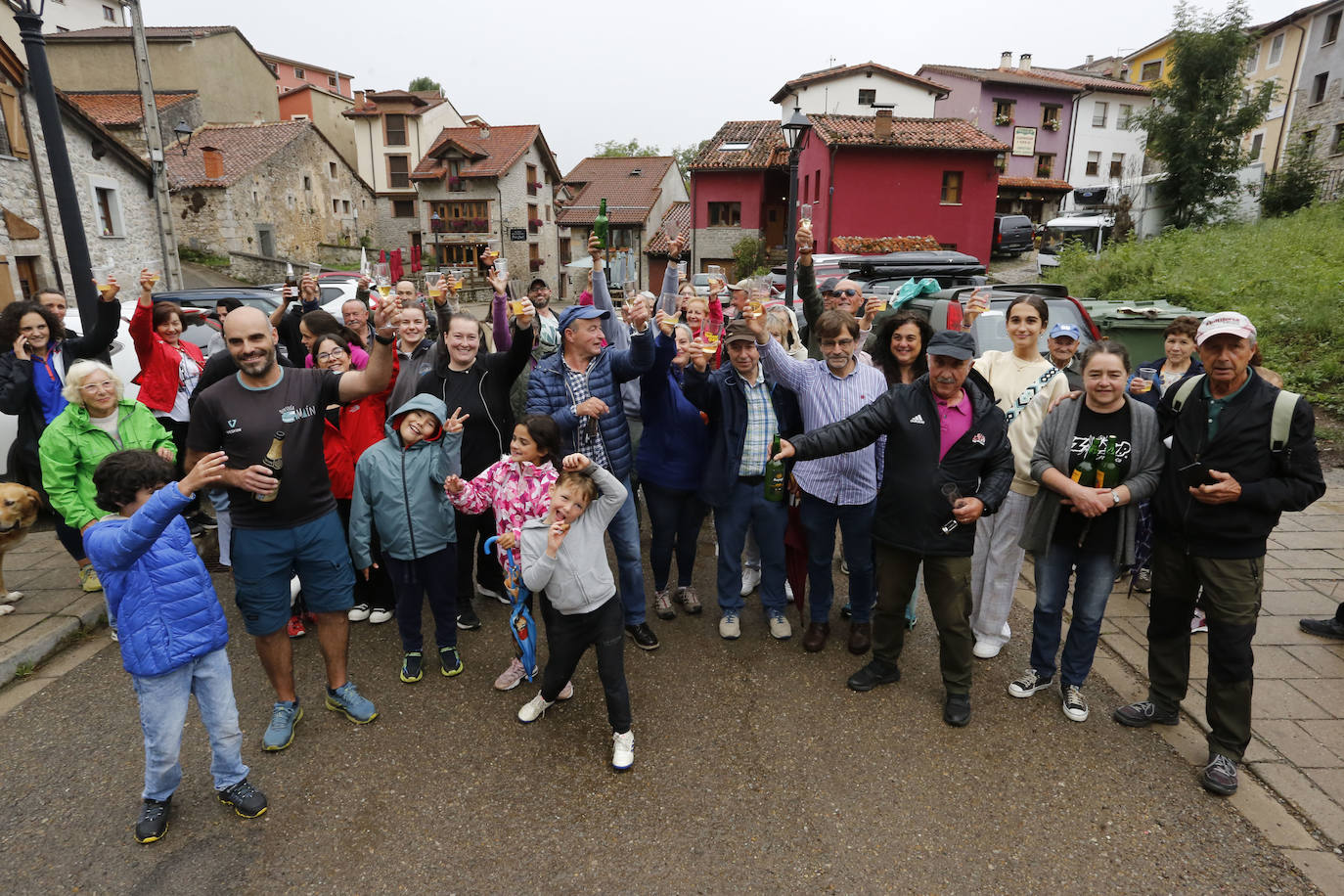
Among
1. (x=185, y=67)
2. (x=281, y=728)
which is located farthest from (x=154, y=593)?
(x=185, y=67)

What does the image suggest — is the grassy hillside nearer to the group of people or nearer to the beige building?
the group of people

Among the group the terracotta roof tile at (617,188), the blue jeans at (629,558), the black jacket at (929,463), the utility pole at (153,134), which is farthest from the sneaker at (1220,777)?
the terracotta roof tile at (617,188)

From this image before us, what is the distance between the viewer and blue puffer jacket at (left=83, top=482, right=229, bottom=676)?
2.74 m

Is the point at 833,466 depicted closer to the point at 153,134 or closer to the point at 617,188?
the point at 153,134

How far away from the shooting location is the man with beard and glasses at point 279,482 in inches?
132

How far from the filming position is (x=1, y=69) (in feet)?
47.6

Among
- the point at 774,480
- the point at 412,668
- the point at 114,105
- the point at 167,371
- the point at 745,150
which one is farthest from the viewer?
the point at 745,150

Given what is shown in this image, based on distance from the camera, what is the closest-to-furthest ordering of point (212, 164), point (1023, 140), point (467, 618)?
point (467, 618) < point (212, 164) < point (1023, 140)

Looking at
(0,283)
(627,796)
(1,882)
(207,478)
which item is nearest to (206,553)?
(1,882)

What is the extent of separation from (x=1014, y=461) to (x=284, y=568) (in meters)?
3.88

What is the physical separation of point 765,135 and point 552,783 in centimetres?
3856

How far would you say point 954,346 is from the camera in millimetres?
3596

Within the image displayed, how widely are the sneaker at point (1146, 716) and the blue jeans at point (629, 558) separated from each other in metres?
2.71

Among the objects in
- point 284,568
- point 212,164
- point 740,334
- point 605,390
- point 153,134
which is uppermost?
point 212,164
